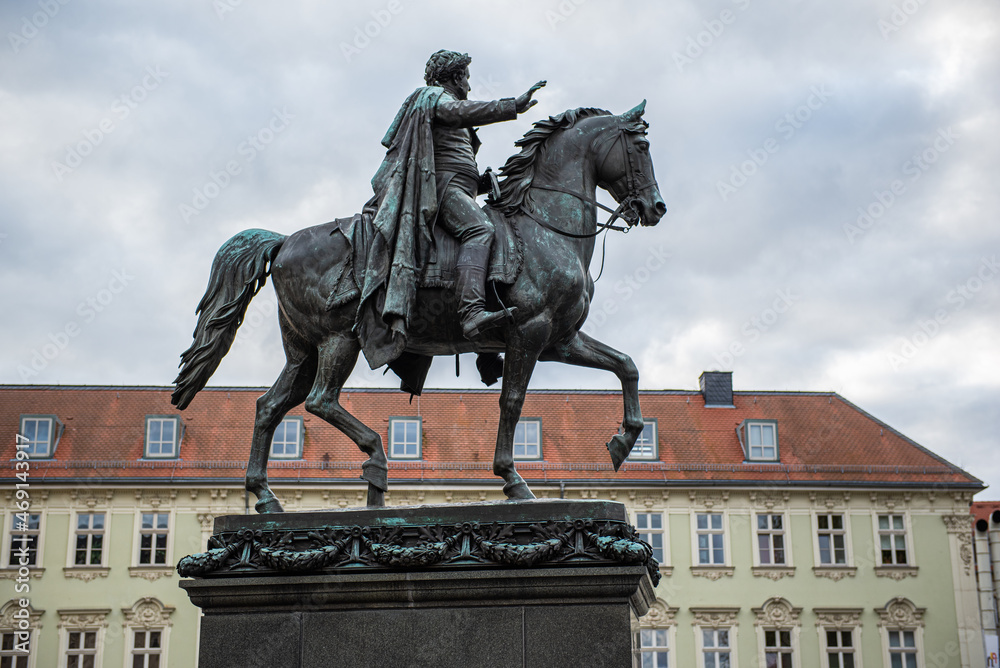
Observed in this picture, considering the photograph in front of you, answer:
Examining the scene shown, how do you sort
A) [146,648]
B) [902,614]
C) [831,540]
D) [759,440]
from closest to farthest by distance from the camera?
[146,648], [902,614], [831,540], [759,440]

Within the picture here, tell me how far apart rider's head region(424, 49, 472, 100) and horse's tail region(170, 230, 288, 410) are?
5.61 ft

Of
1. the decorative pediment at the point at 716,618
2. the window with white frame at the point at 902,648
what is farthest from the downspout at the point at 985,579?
the decorative pediment at the point at 716,618

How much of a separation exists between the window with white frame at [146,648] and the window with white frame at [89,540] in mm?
2545

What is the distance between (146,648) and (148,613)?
104 cm

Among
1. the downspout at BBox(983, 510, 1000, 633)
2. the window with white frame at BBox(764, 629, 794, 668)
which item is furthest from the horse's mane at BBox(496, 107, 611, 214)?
the downspout at BBox(983, 510, 1000, 633)

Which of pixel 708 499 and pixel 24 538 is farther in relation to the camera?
pixel 708 499

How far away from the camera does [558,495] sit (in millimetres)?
37906

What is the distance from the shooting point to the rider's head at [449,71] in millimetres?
9516

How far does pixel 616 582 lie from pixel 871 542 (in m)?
33.8

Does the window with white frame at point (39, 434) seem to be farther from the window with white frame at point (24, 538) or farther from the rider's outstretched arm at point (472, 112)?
the rider's outstretched arm at point (472, 112)

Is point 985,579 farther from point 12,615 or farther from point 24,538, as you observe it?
point 12,615

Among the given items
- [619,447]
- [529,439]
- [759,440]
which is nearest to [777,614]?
[759,440]

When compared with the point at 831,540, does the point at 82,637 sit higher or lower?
lower

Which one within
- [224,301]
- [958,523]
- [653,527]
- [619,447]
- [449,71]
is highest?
[958,523]
